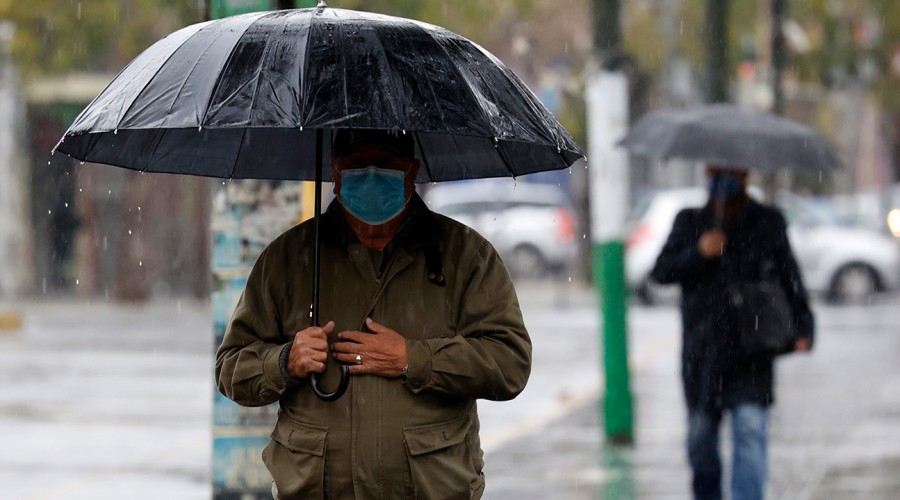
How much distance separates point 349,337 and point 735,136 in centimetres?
421

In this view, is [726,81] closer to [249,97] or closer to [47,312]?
[249,97]

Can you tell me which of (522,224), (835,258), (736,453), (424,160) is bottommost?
(835,258)

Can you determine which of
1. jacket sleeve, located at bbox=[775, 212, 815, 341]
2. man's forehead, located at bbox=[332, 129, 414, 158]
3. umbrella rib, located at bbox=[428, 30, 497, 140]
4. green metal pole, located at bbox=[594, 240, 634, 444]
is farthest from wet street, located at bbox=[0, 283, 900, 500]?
umbrella rib, located at bbox=[428, 30, 497, 140]

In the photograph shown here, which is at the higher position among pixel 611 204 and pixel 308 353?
pixel 611 204

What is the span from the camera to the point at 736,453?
7051mm

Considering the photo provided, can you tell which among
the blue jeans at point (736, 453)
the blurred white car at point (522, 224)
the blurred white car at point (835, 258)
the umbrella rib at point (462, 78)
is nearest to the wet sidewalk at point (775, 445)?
the blue jeans at point (736, 453)

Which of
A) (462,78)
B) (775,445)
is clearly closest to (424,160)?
(462,78)

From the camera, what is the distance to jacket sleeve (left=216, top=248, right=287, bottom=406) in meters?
4.05

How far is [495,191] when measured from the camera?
31875mm

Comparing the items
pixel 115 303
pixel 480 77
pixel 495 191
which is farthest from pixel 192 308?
pixel 480 77

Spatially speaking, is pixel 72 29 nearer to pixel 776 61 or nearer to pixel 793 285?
pixel 776 61

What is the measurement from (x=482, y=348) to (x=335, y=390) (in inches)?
14.8

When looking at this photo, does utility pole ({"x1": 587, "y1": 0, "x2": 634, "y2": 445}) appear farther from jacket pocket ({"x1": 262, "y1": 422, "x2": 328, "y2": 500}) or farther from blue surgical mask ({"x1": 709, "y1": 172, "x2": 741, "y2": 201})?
jacket pocket ({"x1": 262, "y1": 422, "x2": 328, "y2": 500})

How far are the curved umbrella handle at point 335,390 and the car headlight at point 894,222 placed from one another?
25.9 metres
